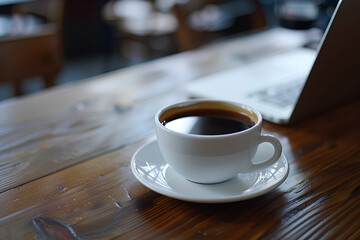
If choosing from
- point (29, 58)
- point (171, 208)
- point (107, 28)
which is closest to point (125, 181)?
point (171, 208)

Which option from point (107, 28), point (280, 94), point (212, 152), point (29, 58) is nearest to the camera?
point (212, 152)

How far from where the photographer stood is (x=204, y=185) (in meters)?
0.40

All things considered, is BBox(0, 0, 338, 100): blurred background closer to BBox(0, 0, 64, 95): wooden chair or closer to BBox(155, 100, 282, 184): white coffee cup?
BBox(0, 0, 64, 95): wooden chair

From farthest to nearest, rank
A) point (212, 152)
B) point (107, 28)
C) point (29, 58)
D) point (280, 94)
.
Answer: point (107, 28), point (29, 58), point (280, 94), point (212, 152)

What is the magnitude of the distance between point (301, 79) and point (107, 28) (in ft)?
7.89

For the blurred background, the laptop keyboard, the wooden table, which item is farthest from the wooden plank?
the blurred background

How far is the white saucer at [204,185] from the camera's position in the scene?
0.37 metres

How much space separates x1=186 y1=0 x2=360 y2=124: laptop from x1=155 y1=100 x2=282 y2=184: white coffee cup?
0.51 ft

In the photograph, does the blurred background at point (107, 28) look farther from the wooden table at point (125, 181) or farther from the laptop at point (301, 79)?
the wooden table at point (125, 181)

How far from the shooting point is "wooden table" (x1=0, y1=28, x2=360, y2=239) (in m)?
0.36

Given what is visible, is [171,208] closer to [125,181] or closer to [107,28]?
[125,181]

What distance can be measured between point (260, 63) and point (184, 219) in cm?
51

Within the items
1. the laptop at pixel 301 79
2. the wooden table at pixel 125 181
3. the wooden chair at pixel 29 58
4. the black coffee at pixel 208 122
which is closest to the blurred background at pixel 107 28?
the wooden chair at pixel 29 58

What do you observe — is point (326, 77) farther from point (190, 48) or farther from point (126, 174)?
point (190, 48)
